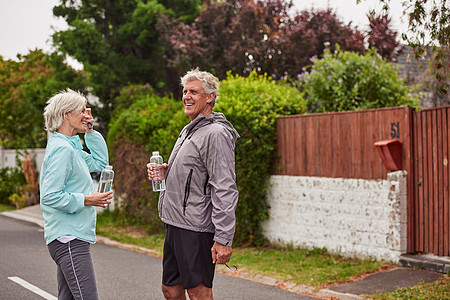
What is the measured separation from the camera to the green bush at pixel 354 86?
11852 mm

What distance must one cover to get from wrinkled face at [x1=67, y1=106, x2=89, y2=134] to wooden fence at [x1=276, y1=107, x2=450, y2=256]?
533 centimetres

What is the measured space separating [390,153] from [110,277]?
14.7 feet

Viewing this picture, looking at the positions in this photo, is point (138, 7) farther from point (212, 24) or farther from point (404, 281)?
point (404, 281)

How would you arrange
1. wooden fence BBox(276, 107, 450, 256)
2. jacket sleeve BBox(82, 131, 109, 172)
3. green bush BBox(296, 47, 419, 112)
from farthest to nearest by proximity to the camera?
green bush BBox(296, 47, 419, 112)
wooden fence BBox(276, 107, 450, 256)
jacket sleeve BBox(82, 131, 109, 172)

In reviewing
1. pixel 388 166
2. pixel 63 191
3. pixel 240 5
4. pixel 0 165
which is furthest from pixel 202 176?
pixel 0 165

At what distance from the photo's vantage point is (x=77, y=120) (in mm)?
3875

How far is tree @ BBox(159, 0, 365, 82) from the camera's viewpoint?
55.2 feet

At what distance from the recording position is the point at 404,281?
6.82 metres

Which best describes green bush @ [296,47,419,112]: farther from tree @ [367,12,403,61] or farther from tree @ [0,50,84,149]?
tree @ [0,50,84,149]

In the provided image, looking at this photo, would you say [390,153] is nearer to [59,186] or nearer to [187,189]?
[187,189]

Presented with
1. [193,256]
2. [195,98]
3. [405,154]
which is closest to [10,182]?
[405,154]

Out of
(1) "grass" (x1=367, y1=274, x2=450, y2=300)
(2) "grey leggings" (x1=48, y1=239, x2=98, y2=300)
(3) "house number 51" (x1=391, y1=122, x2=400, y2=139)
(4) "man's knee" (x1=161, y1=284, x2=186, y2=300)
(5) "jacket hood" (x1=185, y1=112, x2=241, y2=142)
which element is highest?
(3) "house number 51" (x1=391, y1=122, x2=400, y2=139)

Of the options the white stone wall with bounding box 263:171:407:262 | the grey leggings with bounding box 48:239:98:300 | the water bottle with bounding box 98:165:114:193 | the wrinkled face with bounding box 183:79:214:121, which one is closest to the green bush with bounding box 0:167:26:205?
the white stone wall with bounding box 263:171:407:262

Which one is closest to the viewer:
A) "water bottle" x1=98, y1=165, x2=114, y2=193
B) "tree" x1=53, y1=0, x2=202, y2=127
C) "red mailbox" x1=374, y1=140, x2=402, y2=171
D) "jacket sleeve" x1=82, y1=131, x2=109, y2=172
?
"water bottle" x1=98, y1=165, x2=114, y2=193
